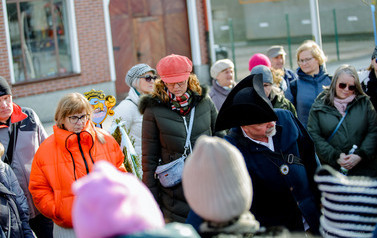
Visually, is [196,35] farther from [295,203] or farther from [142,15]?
[295,203]

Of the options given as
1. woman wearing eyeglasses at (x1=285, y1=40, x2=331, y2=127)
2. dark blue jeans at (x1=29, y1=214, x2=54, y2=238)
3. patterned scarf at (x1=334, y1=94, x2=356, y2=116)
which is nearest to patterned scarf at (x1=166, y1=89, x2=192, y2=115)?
patterned scarf at (x1=334, y1=94, x2=356, y2=116)

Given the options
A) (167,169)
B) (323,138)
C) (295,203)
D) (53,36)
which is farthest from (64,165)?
(53,36)

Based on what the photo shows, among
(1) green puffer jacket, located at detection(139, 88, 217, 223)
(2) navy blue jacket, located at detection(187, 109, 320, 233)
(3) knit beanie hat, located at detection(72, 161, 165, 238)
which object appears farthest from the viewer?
(1) green puffer jacket, located at detection(139, 88, 217, 223)

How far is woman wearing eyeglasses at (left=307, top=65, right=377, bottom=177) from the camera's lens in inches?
205

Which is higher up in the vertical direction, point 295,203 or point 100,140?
point 100,140

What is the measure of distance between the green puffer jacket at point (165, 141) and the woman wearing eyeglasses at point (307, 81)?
75.4 inches

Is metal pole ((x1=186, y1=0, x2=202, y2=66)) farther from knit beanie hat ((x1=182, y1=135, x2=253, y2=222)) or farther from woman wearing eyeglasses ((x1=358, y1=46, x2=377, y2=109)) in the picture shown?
knit beanie hat ((x1=182, y1=135, x2=253, y2=222))

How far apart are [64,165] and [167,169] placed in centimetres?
88

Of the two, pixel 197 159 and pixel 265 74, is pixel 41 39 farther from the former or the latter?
pixel 197 159

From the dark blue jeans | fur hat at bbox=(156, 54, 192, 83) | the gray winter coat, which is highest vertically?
fur hat at bbox=(156, 54, 192, 83)

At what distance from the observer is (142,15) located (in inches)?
671

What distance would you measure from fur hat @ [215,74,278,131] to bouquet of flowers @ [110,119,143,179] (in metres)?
2.05

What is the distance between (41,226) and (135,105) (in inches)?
65.0

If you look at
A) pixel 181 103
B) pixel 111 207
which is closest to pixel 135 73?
pixel 181 103
